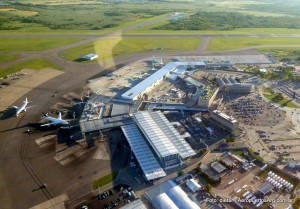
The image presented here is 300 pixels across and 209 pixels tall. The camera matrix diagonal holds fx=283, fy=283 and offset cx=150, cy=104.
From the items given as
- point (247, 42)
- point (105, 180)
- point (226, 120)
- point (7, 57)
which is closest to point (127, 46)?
point (7, 57)

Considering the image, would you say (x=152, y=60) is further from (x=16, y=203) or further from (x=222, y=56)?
(x=16, y=203)

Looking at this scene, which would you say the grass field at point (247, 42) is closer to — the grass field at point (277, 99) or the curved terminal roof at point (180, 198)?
the grass field at point (277, 99)

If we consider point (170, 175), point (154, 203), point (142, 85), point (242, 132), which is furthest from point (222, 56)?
point (154, 203)

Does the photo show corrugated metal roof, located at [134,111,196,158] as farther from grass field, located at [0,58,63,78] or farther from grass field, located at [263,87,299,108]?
grass field, located at [0,58,63,78]

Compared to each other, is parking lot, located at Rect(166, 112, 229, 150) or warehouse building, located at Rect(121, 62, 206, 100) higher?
warehouse building, located at Rect(121, 62, 206, 100)

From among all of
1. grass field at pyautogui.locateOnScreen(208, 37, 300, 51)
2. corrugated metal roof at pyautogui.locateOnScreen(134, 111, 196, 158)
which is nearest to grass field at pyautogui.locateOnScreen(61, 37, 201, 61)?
grass field at pyautogui.locateOnScreen(208, 37, 300, 51)

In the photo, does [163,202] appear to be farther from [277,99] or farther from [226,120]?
[277,99]

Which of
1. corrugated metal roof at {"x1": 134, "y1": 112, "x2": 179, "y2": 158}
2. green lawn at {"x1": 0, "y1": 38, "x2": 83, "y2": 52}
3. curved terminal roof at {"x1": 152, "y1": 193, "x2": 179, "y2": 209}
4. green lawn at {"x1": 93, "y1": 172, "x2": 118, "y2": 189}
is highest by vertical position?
green lawn at {"x1": 0, "y1": 38, "x2": 83, "y2": 52}
